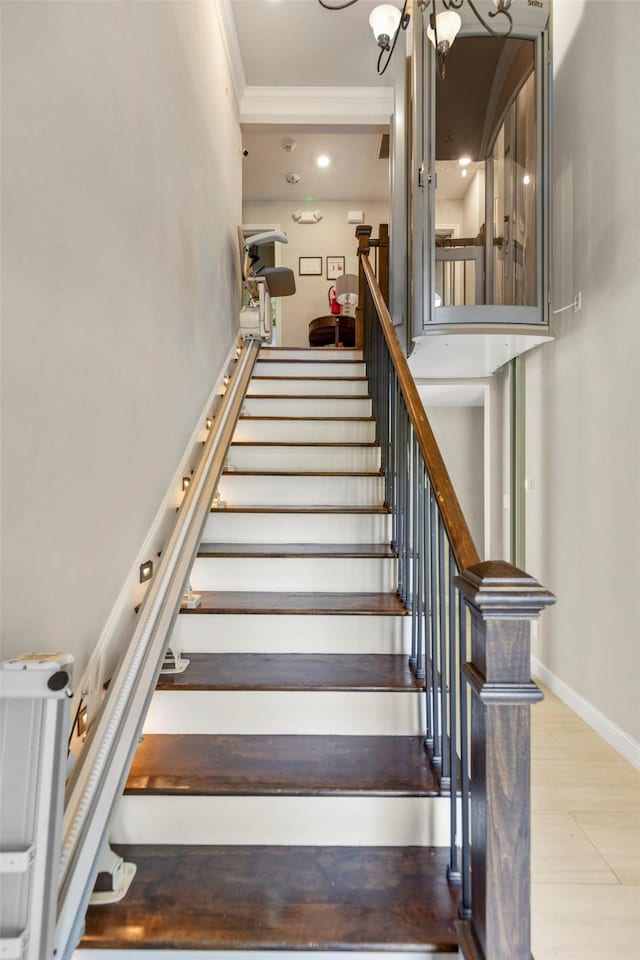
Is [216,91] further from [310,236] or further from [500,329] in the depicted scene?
[310,236]

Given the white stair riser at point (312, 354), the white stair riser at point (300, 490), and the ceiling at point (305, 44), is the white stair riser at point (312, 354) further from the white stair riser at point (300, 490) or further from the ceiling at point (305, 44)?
the ceiling at point (305, 44)

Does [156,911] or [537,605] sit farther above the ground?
[537,605]

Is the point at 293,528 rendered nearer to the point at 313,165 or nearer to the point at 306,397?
the point at 306,397

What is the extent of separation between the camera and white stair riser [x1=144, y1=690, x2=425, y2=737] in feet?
5.32

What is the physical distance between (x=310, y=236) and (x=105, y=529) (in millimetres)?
6493

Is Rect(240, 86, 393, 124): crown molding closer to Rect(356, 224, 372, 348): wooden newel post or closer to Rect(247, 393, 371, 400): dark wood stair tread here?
Rect(356, 224, 372, 348): wooden newel post

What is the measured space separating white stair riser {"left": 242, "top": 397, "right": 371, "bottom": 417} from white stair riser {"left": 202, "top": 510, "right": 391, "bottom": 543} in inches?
40.4

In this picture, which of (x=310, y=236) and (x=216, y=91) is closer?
(x=216, y=91)

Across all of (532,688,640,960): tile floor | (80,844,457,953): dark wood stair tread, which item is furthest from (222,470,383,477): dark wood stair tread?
(80,844,457,953): dark wood stair tread

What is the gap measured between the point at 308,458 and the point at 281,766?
1736 millimetres

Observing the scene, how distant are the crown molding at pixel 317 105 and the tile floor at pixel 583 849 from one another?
494cm

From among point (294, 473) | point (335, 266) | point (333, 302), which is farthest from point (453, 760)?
point (335, 266)

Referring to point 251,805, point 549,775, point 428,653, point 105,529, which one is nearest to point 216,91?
point 105,529

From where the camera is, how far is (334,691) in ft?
5.34
